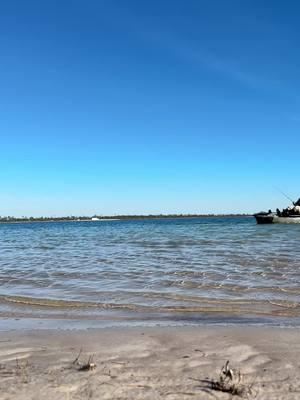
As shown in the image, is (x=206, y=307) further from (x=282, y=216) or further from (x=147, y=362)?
(x=282, y=216)

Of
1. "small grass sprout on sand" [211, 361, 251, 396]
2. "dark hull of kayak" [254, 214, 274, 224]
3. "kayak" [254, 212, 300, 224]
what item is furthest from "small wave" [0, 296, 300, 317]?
"kayak" [254, 212, 300, 224]

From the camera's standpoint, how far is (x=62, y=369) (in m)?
4.47

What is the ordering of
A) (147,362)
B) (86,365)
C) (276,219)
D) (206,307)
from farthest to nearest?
(276,219) < (206,307) < (147,362) < (86,365)

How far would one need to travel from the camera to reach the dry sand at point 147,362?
3842 millimetres

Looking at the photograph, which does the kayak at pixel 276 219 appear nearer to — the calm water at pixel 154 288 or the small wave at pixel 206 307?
the calm water at pixel 154 288

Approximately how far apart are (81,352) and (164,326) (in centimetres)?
192

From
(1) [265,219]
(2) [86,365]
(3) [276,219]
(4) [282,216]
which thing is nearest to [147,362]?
(2) [86,365]

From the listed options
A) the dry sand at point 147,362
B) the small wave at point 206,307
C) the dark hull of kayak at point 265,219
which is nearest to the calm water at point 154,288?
the small wave at point 206,307

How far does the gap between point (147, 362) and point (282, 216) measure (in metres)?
64.9

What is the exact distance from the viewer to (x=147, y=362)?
4.78m

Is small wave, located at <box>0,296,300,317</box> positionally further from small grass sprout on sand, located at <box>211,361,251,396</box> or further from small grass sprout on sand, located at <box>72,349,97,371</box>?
small grass sprout on sand, located at <box>211,361,251,396</box>

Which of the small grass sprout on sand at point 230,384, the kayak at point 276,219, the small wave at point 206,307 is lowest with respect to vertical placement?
the small wave at point 206,307

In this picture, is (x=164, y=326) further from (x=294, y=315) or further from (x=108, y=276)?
(x=108, y=276)

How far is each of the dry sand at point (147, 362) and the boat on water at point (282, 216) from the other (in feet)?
199
